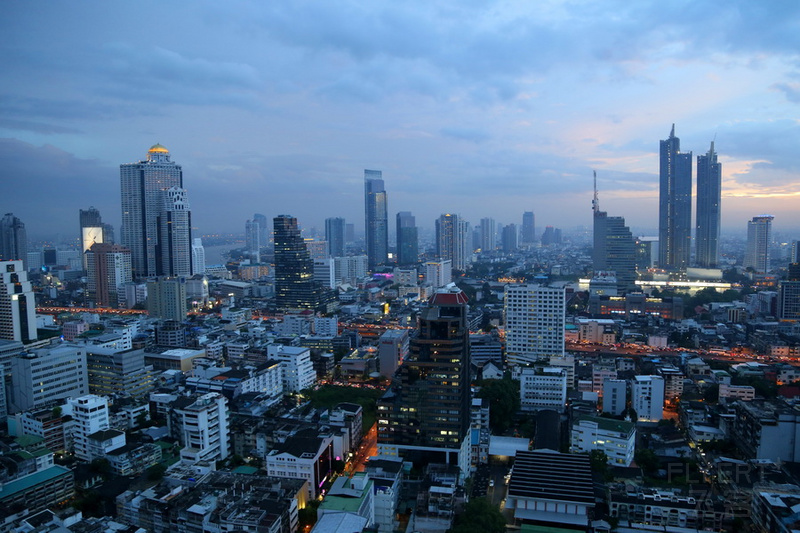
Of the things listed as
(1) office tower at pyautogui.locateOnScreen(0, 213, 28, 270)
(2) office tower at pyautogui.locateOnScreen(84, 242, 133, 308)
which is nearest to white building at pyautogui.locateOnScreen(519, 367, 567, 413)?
(2) office tower at pyautogui.locateOnScreen(84, 242, 133, 308)

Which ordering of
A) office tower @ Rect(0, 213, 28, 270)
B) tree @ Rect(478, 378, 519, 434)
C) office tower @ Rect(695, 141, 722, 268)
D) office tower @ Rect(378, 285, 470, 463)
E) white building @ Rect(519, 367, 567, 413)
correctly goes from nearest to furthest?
1. office tower @ Rect(378, 285, 470, 463)
2. tree @ Rect(478, 378, 519, 434)
3. white building @ Rect(519, 367, 567, 413)
4. office tower @ Rect(0, 213, 28, 270)
5. office tower @ Rect(695, 141, 722, 268)

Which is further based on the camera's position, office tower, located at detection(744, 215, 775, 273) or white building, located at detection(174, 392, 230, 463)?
office tower, located at detection(744, 215, 775, 273)

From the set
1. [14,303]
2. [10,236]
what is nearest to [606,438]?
[14,303]

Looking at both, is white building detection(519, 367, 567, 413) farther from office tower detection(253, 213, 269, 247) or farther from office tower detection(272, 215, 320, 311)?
office tower detection(253, 213, 269, 247)

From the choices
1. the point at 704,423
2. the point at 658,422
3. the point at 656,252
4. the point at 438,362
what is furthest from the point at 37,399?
the point at 656,252

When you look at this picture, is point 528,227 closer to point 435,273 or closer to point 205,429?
point 435,273

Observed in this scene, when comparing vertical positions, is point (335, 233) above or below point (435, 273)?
above

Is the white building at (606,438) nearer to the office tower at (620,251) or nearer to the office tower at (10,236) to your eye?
the office tower at (620,251)
